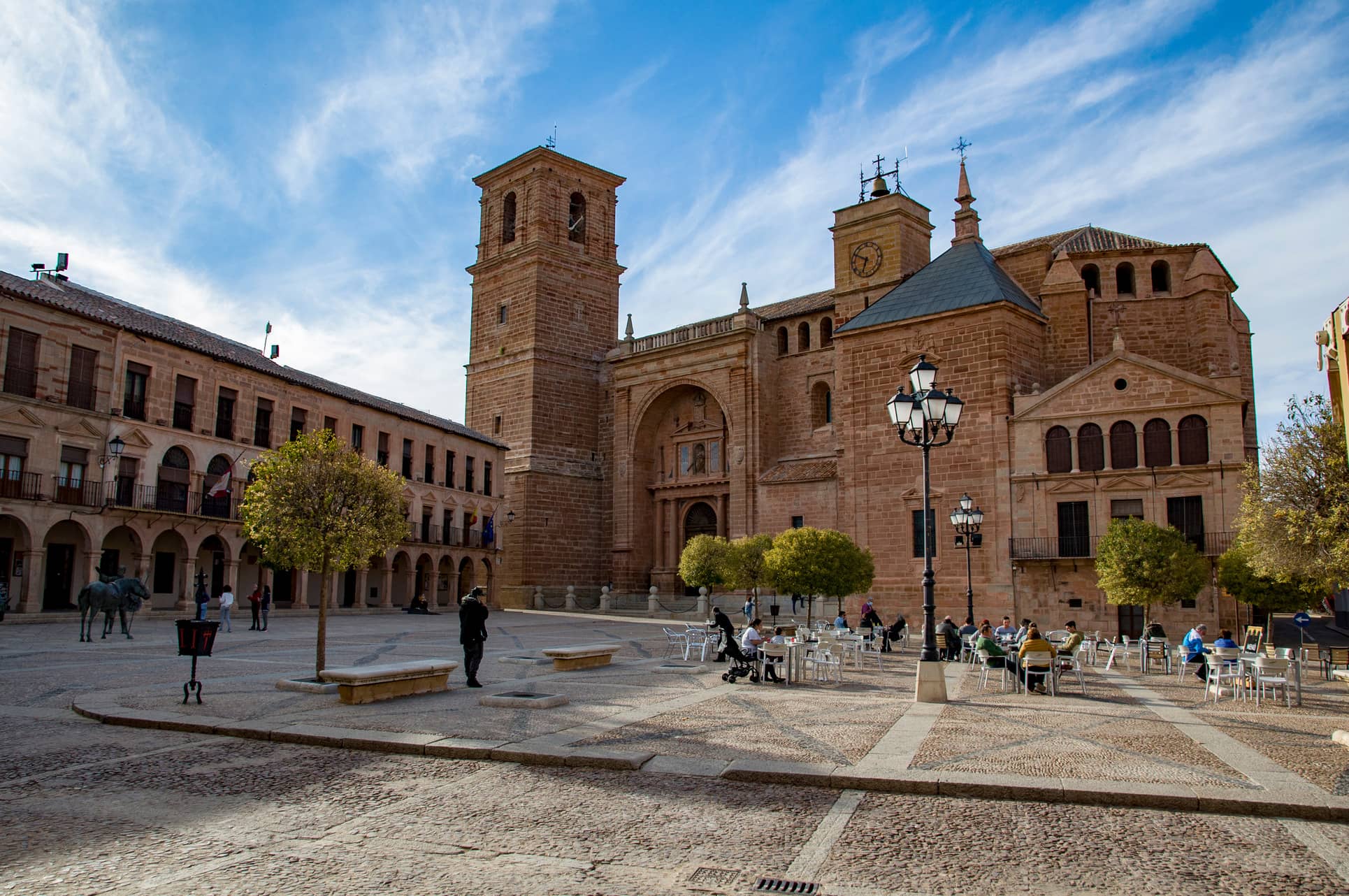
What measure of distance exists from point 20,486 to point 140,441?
374 centimetres

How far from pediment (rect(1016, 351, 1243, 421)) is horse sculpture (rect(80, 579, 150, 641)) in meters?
23.8

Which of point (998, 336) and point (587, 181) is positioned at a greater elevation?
point (587, 181)

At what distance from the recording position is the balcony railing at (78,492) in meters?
24.8

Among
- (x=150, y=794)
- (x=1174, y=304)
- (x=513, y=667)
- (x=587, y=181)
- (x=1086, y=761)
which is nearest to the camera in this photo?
(x=150, y=794)

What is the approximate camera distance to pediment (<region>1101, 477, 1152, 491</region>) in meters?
26.3

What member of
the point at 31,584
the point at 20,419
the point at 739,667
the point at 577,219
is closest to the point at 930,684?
the point at 739,667

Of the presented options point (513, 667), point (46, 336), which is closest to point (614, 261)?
point (46, 336)

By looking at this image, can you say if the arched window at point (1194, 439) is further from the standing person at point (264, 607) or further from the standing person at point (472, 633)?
the standing person at point (264, 607)

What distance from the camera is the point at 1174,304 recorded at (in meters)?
31.1

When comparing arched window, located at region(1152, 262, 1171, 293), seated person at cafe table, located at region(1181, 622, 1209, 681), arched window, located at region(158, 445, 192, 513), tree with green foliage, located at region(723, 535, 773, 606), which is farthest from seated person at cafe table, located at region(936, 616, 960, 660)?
arched window, located at region(158, 445, 192, 513)

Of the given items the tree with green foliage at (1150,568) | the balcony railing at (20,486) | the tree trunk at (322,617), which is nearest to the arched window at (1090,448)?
the tree with green foliage at (1150,568)

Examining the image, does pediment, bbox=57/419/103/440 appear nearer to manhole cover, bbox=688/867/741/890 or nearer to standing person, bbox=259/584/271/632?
standing person, bbox=259/584/271/632

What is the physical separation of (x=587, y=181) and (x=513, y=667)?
35.4m

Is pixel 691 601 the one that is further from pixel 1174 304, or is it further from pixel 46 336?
pixel 46 336
